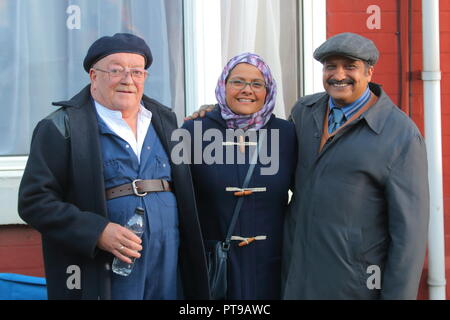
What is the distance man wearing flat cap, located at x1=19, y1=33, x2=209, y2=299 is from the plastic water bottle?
22 mm

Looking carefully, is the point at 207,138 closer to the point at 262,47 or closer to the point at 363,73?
the point at 363,73

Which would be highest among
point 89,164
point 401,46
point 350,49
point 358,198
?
point 401,46

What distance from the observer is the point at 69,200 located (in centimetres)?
286

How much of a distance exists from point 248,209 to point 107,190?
68 centimetres

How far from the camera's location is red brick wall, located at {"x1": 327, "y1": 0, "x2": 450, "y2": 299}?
4.41 meters

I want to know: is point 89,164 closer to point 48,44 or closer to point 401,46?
point 48,44

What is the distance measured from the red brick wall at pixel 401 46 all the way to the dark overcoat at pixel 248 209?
1511 millimetres

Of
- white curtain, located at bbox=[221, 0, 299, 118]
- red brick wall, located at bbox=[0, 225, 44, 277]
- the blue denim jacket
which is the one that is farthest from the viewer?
white curtain, located at bbox=[221, 0, 299, 118]

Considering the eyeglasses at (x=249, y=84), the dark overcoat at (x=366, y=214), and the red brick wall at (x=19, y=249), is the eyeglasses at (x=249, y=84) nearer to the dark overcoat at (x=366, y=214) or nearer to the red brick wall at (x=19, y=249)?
the dark overcoat at (x=366, y=214)

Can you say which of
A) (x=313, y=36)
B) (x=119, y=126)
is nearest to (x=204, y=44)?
(x=313, y=36)

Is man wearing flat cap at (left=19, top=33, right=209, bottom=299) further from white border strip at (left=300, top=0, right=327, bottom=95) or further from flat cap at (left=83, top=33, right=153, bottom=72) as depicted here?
white border strip at (left=300, top=0, right=327, bottom=95)

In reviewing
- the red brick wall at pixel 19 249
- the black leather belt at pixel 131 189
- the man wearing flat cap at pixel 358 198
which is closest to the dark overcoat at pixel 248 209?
the man wearing flat cap at pixel 358 198

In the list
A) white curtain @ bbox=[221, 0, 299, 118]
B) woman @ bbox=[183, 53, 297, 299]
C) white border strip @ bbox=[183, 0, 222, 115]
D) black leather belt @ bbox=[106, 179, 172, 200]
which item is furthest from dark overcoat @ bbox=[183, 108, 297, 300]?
white curtain @ bbox=[221, 0, 299, 118]

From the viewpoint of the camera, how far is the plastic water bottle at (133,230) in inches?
110
